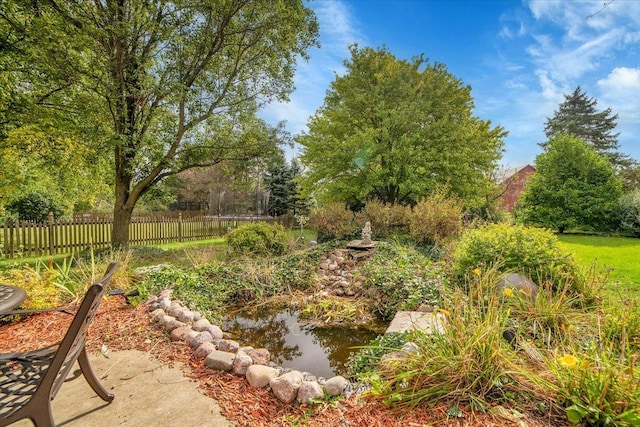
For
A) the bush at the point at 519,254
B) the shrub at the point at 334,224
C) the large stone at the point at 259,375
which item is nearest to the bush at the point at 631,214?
the shrub at the point at 334,224

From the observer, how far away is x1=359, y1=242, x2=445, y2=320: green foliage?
12.6 ft

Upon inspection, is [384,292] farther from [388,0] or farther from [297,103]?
[297,103]

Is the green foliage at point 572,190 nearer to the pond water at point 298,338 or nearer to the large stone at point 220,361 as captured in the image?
the pond water at point 298,338

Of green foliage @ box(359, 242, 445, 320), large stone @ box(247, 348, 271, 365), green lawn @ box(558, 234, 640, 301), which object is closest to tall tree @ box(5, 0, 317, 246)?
green foliage @ box(359, 242, 445, 320)

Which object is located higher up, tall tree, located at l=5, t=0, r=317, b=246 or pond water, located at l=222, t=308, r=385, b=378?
tall tree, located at l=5, t=0, r=317, b=246

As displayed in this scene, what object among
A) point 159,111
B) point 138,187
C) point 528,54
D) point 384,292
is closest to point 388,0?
point 528,54

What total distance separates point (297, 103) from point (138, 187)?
5.19 metres

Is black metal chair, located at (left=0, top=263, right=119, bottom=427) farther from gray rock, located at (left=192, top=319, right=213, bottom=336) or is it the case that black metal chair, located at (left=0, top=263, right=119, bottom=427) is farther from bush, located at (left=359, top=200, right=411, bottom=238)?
bush, located at (left=359, top=200, right=411, bottom=238)

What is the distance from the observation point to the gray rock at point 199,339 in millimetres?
2766

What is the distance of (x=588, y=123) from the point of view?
22938 millimetres

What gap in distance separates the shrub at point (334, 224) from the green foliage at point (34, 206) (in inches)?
558

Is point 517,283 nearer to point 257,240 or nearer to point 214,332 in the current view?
point 214,332

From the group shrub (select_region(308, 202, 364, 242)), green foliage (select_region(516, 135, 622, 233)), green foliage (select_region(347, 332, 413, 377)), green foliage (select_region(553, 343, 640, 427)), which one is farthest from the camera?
green foliage (select_region(516, 135, 622, 233))

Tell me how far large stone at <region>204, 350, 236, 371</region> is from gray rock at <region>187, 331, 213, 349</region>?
0.35 metres
